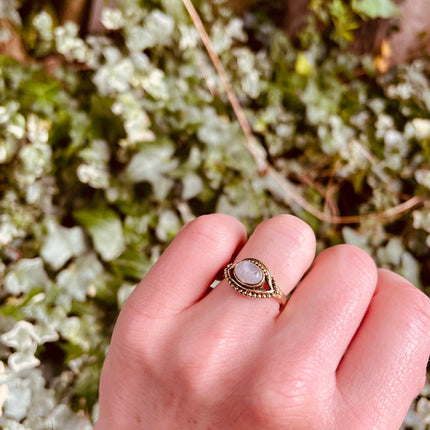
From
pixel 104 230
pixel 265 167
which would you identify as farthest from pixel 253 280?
pixel 265 167

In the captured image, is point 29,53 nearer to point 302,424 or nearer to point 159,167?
point 159,167

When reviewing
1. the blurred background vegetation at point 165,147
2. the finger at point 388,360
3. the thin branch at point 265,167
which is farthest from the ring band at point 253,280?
the thin branch at point 265,167

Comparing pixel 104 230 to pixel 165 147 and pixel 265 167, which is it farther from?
pixel 265 167

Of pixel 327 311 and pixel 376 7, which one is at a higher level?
pixel 376 7

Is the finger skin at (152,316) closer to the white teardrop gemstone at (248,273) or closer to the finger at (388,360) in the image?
the white teardrop gemstone at (248,273)

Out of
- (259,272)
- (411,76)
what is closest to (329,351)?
(259,272)

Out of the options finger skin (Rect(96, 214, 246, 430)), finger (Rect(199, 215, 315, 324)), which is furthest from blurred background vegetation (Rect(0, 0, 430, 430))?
finger (Rect(199, 215, 315, 324))

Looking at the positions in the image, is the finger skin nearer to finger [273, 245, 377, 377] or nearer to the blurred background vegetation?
finger [273, 245, 377, 377]

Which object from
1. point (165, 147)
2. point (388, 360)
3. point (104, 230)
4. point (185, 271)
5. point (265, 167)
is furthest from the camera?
point (265, 167)
